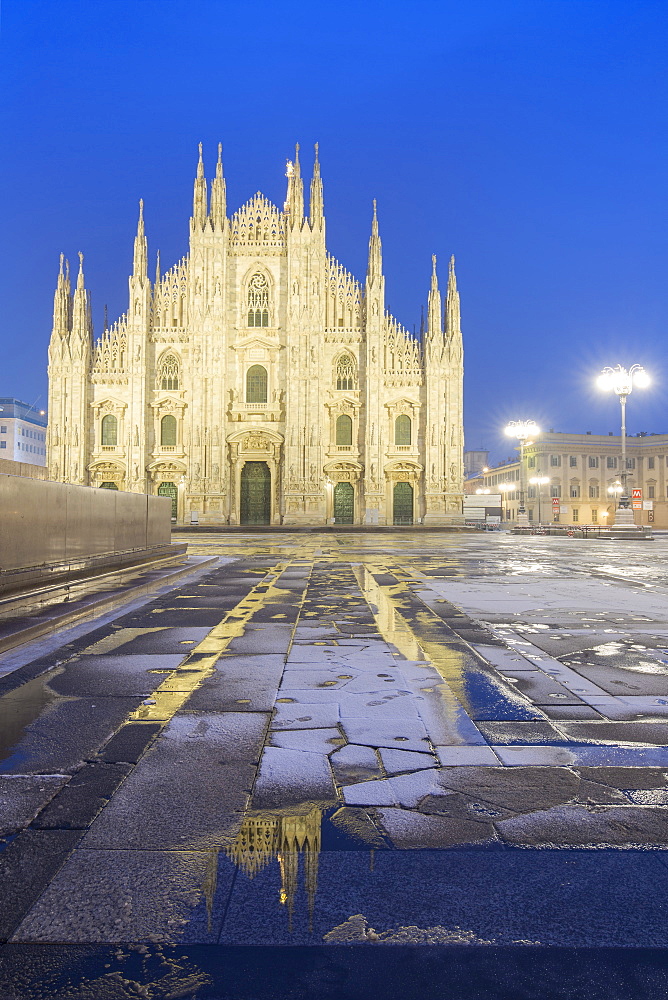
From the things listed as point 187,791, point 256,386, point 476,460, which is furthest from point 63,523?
point 476,460

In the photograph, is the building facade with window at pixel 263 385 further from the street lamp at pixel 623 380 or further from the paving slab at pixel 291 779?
the paving slab at pixel 291 779

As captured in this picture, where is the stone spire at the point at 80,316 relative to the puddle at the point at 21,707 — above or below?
above

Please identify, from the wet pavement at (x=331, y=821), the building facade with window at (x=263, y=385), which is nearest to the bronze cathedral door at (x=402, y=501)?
the building facade with window at (x=263, y=385)

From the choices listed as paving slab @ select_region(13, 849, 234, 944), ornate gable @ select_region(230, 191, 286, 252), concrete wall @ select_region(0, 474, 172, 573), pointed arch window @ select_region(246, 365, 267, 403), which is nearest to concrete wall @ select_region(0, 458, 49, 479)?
concrete wall @ select_region(0, 474, 172, 573)

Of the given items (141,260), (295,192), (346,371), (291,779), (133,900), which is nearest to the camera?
(133,900)

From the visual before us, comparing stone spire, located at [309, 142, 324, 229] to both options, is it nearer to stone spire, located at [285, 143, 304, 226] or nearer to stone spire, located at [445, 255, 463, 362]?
stone spire, located at [285, 143, 304, 226]

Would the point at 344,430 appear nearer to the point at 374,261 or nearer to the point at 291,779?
the point at 374,261

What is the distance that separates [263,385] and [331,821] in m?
42.4

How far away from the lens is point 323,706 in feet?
12.2

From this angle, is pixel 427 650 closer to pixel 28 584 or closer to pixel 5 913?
pixel 5 913

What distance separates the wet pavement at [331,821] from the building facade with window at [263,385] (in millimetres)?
37331

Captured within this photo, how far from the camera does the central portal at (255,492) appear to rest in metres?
43.5

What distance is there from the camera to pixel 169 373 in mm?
43031

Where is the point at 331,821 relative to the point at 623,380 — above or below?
below
